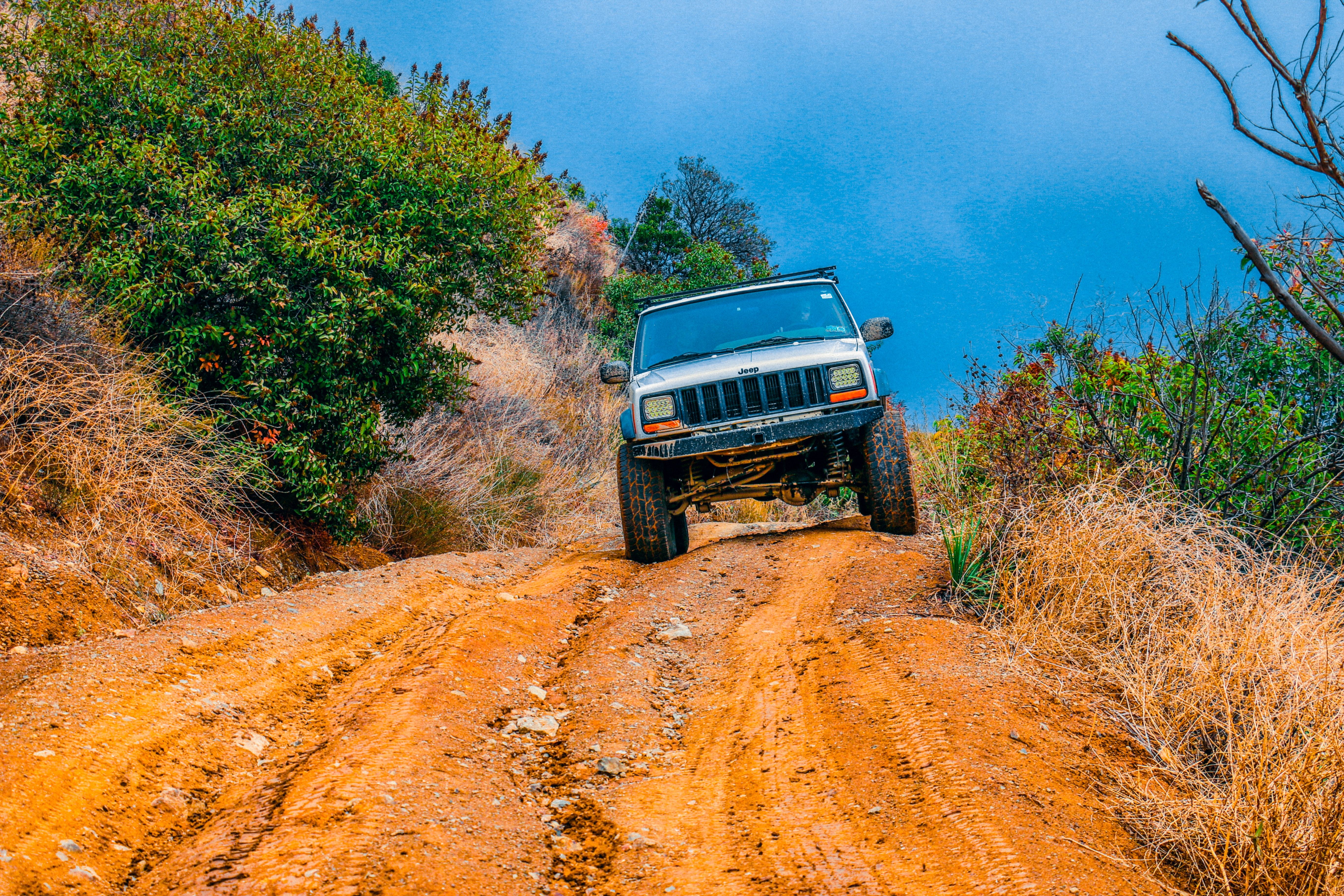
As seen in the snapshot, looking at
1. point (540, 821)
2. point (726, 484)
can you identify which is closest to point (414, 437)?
point (726, 484)

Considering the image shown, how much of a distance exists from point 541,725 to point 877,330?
17.1 ft

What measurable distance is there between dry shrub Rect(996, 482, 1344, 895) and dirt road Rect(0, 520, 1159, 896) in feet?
0.81

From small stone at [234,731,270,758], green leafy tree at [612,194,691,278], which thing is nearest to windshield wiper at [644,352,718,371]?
small stone at [234,731,270,758]

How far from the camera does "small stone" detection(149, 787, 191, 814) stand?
299 centimetres

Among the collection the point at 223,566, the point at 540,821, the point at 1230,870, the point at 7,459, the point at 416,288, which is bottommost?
the point at 1230,870

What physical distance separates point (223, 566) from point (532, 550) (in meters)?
3.83

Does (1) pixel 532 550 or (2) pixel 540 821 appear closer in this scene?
(2) pixel 540 821

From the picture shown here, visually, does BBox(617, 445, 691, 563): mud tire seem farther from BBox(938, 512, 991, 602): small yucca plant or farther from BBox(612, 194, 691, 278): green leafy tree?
BBox(612, 194, 691, 278): green leafy tree

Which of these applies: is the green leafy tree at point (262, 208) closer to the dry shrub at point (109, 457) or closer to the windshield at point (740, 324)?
the dry shrub at point (109, 457)

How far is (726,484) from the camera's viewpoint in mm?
7723

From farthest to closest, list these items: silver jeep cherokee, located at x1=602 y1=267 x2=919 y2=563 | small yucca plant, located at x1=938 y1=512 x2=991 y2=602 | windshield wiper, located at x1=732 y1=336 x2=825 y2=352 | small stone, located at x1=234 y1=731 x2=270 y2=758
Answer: windshield wiper, located at x1=732 y1=336 x2=825 y2=352
silver jeep cherokee, located at x1=602 y1=267 x2=919 y2=563
small yucca plant, located at x1=938 y1=512 x2=991 y2=602
small stone, located at x1=234 y1=731 x2=270 y2=758

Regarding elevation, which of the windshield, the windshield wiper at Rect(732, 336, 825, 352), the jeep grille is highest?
the windshield

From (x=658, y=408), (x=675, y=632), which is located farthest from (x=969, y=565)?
(x=658, y=408)

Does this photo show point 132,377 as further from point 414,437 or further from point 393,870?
point 393,870
